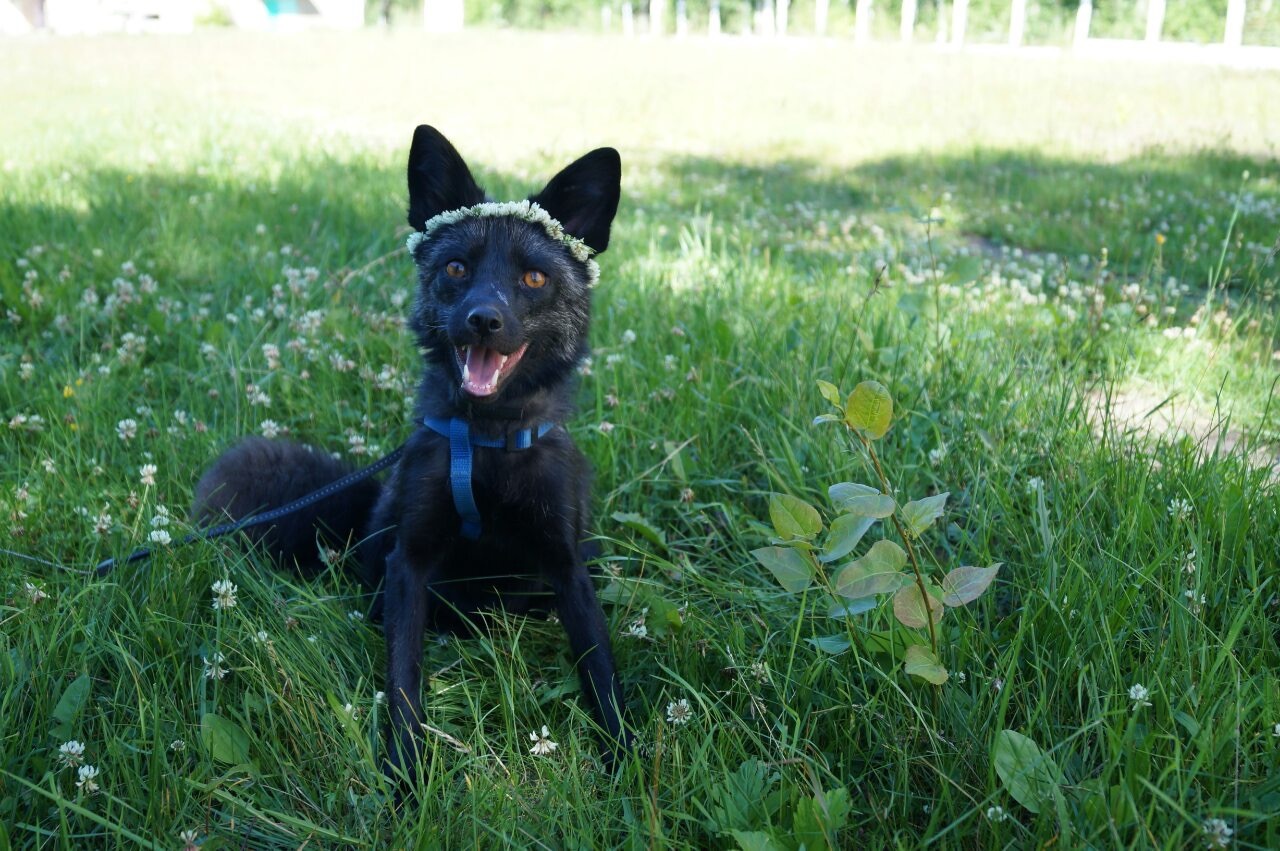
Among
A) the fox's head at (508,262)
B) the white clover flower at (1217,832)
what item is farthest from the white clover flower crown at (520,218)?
the white clover flower at (1217,832)

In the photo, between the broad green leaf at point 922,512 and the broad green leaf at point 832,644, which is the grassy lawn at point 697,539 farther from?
the broad green leaf at point 922,512

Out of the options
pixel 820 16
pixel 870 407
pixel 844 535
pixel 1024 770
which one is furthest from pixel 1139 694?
pixel 820 16

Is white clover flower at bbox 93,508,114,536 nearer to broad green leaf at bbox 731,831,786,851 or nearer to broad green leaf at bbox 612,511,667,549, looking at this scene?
broad green leaf at bbox 612,511,667,549

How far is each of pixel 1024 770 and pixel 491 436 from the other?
4.87 feet

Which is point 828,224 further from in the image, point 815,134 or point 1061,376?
point 815,134

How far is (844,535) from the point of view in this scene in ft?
5.72

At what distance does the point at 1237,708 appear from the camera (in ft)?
5.90

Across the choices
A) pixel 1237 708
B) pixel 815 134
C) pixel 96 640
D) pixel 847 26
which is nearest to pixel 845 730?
pixel 1237 708

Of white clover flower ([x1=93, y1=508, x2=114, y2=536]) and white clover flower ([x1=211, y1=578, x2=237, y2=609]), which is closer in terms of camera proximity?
white clover flower ([x1=211, y1=578, x2=237, y2=609])

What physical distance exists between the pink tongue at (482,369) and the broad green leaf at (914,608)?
1.12 meters

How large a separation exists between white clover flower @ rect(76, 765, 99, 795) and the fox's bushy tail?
3.27 feet

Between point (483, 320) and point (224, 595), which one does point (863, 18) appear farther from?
point (224, 595)

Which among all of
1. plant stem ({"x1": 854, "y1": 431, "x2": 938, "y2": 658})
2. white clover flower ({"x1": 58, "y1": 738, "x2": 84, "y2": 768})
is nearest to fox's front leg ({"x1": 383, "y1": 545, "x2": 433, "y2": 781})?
white clover flower ({"x1": 58, "y1": 738, "x2": 84, "y2": 768})

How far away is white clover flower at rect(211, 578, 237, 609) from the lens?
7.44 feet
